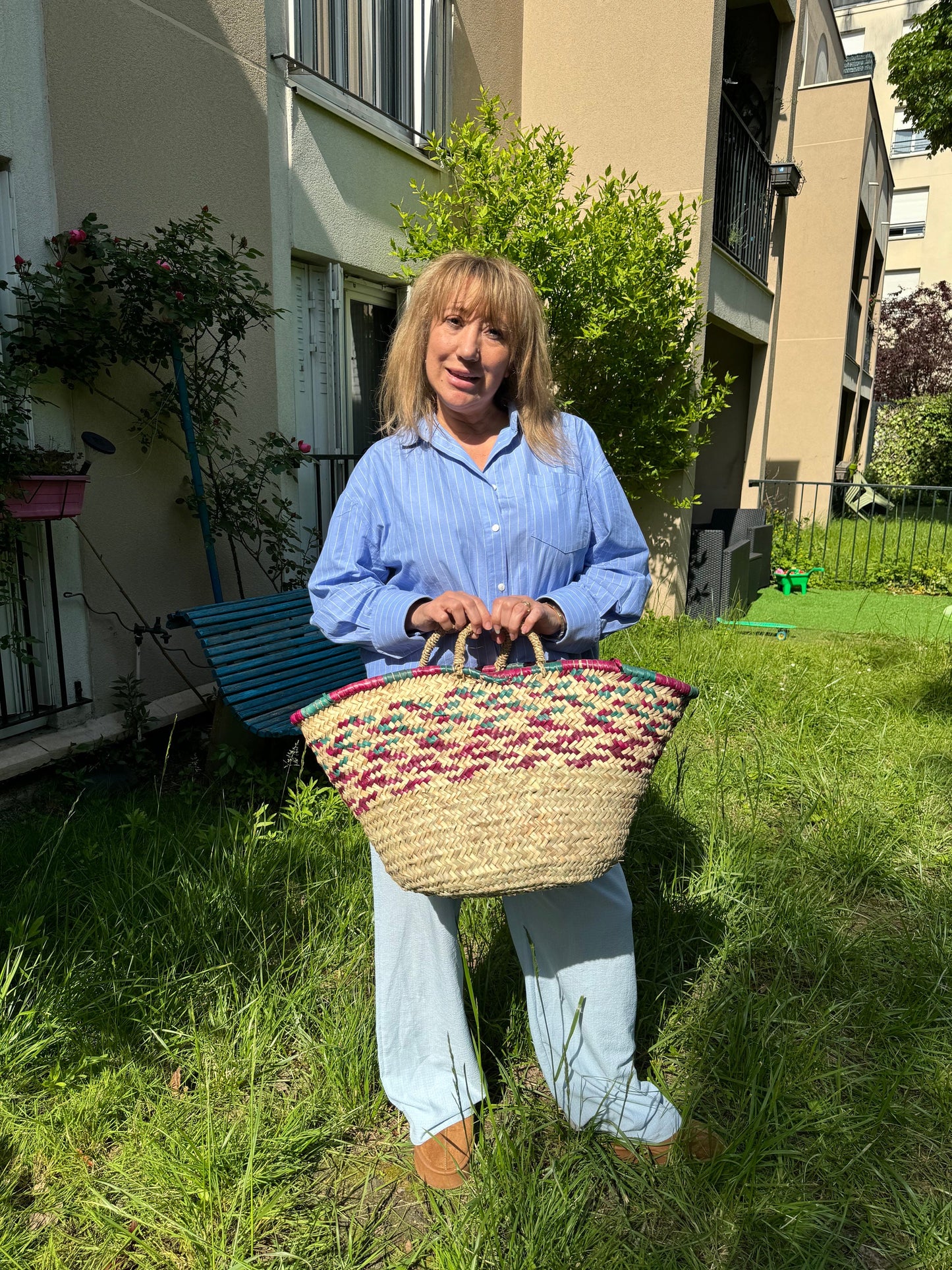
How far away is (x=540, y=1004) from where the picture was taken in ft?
6.19

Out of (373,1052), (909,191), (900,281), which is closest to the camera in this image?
(373,1052)

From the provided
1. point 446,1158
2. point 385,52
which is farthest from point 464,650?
point 385,52

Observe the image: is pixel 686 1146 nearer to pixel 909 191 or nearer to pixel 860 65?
pixel 860 65

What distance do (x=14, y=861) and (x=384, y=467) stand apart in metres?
2.09

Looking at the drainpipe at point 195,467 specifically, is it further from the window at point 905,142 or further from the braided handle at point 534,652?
the window at point 905,142

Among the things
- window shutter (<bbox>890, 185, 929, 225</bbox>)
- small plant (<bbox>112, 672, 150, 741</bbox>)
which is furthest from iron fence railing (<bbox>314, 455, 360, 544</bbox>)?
window shutter (<bbox>890, 185, 929, 225</bbox>)

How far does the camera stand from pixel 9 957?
229 centimetres

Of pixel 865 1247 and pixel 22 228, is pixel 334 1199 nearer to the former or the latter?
pixel 865 1247

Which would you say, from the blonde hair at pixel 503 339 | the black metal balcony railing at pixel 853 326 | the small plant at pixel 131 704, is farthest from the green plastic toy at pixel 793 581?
the blonde hair at pixel 503 339

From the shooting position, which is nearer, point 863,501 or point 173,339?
point 173,339

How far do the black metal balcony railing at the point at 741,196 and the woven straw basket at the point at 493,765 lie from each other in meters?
7.67

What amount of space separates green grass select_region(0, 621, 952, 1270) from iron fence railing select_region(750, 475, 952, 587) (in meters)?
6.96

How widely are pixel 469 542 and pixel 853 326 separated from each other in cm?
1760

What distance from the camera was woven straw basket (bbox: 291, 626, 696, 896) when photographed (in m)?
1.51
